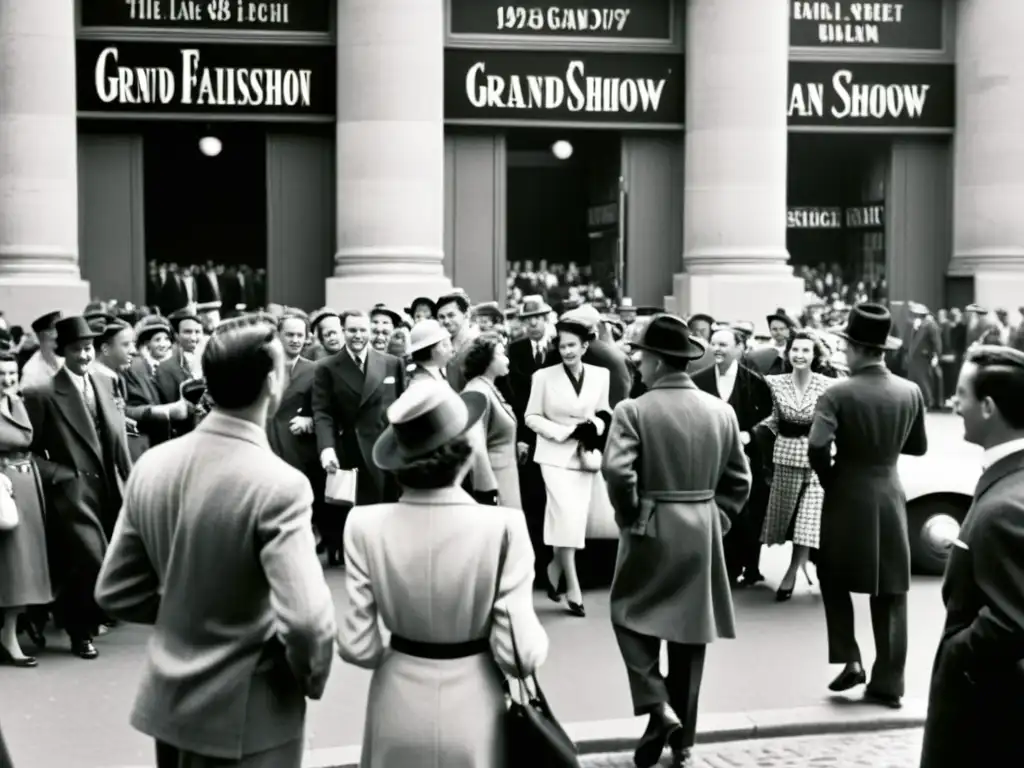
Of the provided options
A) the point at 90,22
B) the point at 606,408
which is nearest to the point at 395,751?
the point at 606,408

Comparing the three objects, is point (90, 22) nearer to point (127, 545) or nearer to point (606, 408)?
point (606, 408)

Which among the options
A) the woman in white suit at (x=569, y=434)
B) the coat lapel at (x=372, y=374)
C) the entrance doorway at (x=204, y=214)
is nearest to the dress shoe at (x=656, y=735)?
the woman in white suit at (x=569, y=434)

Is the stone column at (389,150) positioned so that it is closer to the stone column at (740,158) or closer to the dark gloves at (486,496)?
the stone column at (740,158)

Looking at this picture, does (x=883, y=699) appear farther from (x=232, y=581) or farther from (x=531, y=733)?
(x=232, y=581)

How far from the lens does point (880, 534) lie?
8.91 m

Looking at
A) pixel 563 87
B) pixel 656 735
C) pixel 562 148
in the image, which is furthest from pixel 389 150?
pixel 656 735

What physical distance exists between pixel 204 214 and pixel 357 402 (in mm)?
15622

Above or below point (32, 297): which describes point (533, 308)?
above

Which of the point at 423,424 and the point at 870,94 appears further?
the point at 870,94

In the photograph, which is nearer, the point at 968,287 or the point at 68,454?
the point at 68,454

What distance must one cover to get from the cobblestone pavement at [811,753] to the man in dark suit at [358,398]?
478 centimetres

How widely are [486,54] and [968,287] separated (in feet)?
27.1

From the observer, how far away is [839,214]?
28078 mm

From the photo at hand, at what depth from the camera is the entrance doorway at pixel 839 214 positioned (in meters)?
27.1
